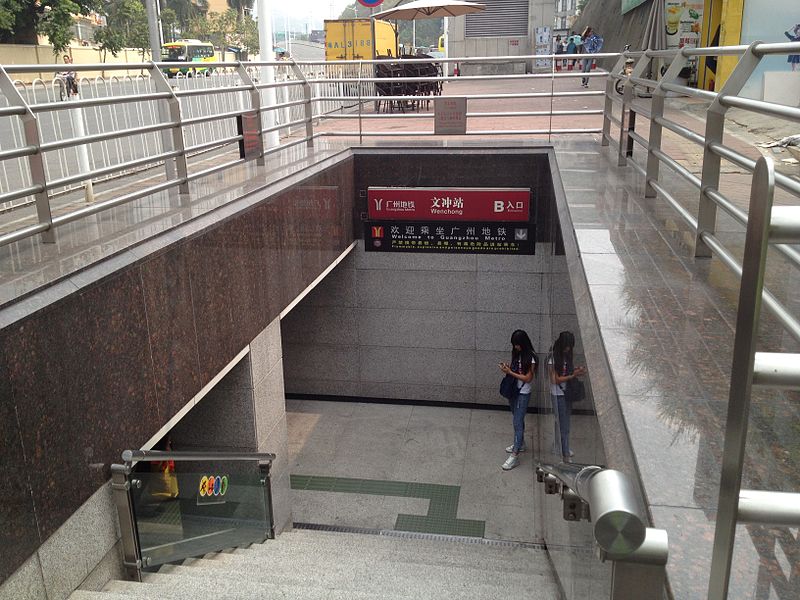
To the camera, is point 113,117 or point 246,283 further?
point 113,117

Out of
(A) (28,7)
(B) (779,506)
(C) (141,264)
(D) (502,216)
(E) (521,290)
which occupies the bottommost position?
(E) (521,290)

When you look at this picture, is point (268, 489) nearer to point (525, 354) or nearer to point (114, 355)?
point (114, 355)

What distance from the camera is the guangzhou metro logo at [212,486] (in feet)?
17.9

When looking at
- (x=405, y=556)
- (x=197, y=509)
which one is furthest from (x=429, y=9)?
(x=197, y=509)

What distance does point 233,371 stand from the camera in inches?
247

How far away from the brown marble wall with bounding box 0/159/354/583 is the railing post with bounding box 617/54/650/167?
358 cm

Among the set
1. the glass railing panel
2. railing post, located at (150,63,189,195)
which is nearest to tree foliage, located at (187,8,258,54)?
railing post, located at (150,63,189,195)

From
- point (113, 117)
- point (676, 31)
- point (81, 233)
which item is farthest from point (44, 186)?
Answer: point (676, 31)

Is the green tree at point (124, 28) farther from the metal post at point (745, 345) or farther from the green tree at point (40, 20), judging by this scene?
the metal post at point (745, 345)

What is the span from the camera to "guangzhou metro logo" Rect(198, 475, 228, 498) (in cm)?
546

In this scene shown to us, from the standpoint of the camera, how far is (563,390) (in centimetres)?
443

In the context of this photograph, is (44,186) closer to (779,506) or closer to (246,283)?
(246,283)

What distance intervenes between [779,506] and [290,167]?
7032 millimetres

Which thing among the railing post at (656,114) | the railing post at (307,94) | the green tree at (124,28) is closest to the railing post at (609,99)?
the railing post at (656,114)
